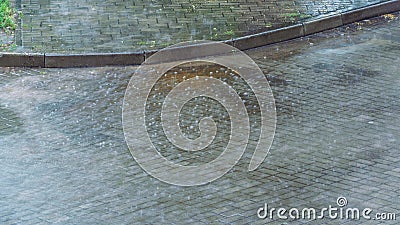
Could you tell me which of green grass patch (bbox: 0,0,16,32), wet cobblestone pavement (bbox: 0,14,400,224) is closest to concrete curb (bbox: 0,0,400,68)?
wet cobblestone pavement (bbox: 0,14,400,224)

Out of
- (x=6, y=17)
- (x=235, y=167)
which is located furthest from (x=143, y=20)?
(x=235, y=167)

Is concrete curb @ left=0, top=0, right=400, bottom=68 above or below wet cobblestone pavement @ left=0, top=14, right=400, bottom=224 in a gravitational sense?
above

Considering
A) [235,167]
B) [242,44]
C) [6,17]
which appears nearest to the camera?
[235,167]

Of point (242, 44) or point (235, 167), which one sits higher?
point (242, 44)

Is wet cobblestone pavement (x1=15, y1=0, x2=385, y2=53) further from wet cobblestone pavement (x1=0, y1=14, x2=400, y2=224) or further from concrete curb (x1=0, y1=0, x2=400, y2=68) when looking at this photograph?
wet cobblestone pavement (x1=0, y1=14, x2=400, y2=224)

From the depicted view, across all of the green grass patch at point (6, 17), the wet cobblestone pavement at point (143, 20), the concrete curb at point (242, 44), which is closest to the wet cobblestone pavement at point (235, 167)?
the concrete curb at point (242, 44)

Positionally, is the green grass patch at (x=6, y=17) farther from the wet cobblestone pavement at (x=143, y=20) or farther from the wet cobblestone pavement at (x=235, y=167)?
the wet cobblestone pavement at (x=235, y=167)

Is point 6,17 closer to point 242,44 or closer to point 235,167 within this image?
point 242,44
